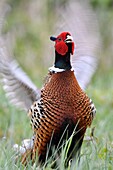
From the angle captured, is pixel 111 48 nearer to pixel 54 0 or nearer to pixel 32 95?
pixel 54 0

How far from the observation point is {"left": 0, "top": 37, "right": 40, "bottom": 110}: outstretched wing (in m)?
5.52

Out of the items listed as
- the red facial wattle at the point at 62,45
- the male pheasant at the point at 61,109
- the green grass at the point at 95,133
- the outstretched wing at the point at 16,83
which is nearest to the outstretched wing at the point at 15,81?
the outstretched wing at the point at 16,83

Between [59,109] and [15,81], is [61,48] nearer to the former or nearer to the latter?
[59,109]

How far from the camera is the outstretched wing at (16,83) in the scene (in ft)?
18.1

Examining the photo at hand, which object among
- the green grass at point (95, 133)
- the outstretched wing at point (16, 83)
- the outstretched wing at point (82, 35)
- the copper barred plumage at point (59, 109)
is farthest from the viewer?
the outstretched wing at point (82, 35)

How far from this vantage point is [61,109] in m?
5.09

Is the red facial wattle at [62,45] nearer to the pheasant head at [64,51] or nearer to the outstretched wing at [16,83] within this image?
the pheasant head at [64,51]

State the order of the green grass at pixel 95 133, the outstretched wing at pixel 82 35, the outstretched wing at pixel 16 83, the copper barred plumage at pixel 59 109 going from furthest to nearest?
the outstretched wing at pixel 82 35, the outstretched wing at pixel 16 83, the copper barred plumage at pixel 59 109, the green grass at pixel 95 133

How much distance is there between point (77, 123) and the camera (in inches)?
200

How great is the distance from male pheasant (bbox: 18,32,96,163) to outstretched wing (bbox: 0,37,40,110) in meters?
0.40

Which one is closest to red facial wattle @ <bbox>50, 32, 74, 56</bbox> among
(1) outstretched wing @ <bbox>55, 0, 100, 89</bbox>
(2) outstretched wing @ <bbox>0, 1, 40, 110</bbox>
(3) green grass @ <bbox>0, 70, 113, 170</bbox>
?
(2) outstretched wing @ <bbox>0, 1, 40, 110</bbox>

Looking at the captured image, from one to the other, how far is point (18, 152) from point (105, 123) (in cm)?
171

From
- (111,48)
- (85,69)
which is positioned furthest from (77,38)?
(111,48)

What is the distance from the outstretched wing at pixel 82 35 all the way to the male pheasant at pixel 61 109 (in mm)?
909
